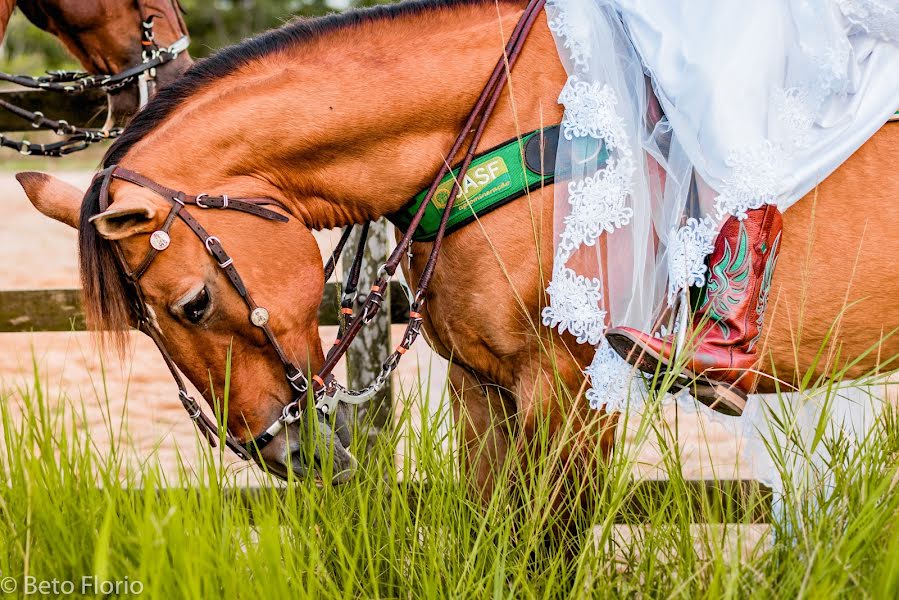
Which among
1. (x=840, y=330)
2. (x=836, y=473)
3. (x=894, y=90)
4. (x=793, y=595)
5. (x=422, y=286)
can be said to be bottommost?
(x=793, y=595)

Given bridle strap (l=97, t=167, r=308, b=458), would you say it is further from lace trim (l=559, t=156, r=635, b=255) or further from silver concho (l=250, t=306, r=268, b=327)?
lace trim (l=559, t=156, r=635, b=255)

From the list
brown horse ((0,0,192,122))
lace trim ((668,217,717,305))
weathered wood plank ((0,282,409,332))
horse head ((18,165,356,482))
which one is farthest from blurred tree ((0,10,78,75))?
lace trim ((668,217,717,305))

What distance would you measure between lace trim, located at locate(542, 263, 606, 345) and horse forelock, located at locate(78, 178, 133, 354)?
1.04 m

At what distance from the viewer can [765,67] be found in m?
2.30

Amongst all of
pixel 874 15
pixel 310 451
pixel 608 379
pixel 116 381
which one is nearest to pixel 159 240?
pixel 310 451

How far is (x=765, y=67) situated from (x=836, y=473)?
3.28ft

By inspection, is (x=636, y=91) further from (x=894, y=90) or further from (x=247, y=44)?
(x=247, y=44)

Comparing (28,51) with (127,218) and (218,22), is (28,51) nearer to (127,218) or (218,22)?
(218,22)

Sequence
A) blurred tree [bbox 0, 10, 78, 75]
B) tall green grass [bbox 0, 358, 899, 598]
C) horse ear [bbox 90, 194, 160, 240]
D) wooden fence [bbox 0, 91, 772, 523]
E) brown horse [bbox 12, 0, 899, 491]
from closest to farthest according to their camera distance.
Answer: tall green grass [bbox 0, 358, 899, 598] → horse ear [bbox 90, 194, 160, 240] → brown horse [bbox 12, 0, 899, 491] → wooden fence [bbox 0, 91, 772, 523] → blurred tree [bbox 0, 10, 78, 75]

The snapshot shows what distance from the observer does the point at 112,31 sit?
14.2 ft

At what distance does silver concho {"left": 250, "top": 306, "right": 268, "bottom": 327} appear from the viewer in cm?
225

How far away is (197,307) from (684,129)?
4.18 feet

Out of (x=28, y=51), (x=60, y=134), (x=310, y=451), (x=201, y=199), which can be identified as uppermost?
(x=28, y=51)

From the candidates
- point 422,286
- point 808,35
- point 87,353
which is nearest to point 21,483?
point 422,286
